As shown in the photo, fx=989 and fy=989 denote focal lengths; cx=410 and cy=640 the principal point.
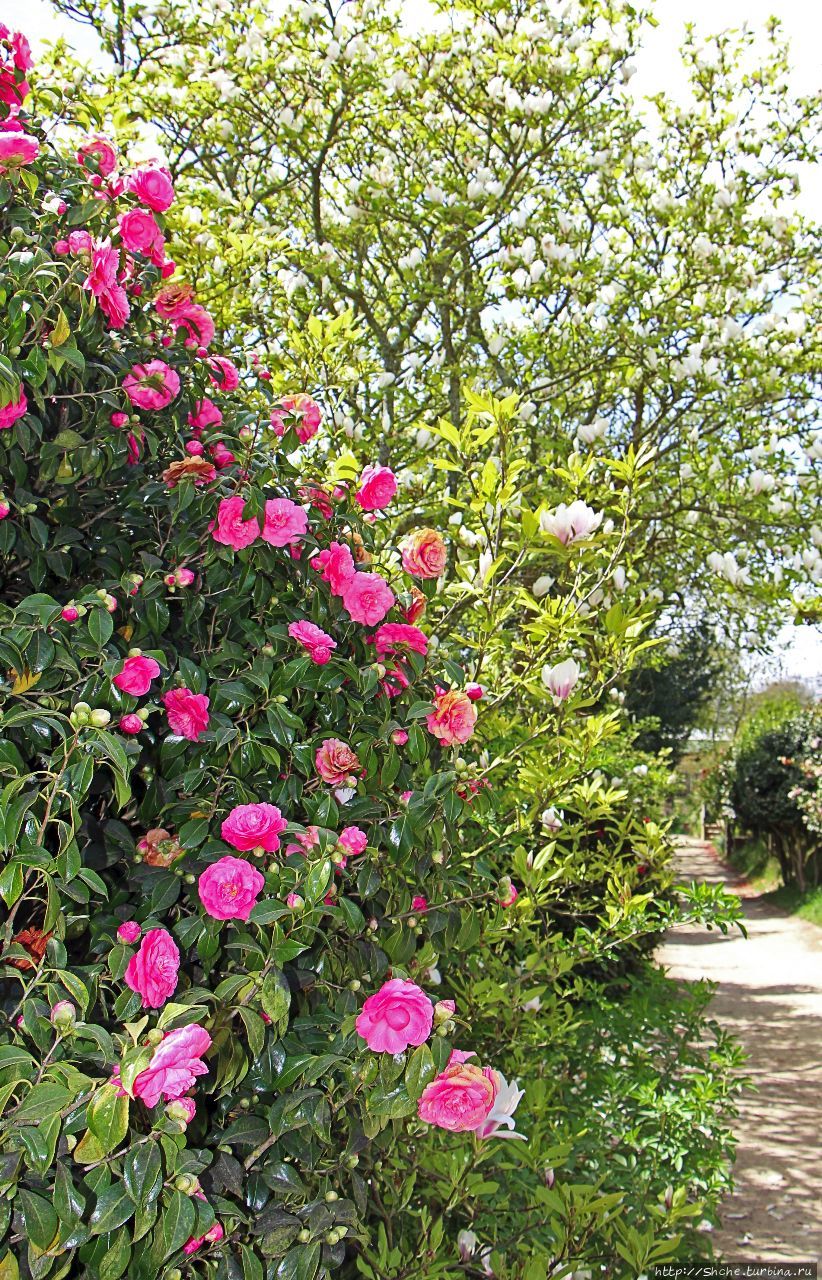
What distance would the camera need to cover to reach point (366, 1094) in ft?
4.00

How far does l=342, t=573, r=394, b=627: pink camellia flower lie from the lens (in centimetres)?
150

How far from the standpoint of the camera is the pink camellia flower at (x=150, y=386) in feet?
4.80

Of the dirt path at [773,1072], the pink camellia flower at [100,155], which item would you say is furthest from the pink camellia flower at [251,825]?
the dirt path at [773,1072]

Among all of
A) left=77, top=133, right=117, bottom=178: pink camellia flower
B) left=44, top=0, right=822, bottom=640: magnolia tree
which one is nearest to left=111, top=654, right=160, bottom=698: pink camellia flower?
left=77, top=133, right=117, bottom=178: pink camellia flower

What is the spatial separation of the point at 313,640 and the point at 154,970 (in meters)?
0.50

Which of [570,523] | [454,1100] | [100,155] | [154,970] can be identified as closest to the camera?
[154,970]

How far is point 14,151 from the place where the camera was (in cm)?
140

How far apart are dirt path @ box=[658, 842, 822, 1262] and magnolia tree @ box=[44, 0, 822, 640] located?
2.38m

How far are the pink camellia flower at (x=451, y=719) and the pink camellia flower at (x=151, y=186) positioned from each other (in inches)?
35.8

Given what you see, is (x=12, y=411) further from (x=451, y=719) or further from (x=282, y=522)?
(x=451, y=719)

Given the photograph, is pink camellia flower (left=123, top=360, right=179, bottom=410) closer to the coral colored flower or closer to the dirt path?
the coral colored flower

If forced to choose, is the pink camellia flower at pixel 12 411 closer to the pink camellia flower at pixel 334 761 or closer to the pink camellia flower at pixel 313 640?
the pink camellia flower at pixel 313 640

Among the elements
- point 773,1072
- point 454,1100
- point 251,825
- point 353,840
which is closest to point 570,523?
point 353,840

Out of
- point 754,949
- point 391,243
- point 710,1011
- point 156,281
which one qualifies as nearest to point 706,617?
point 754,949
